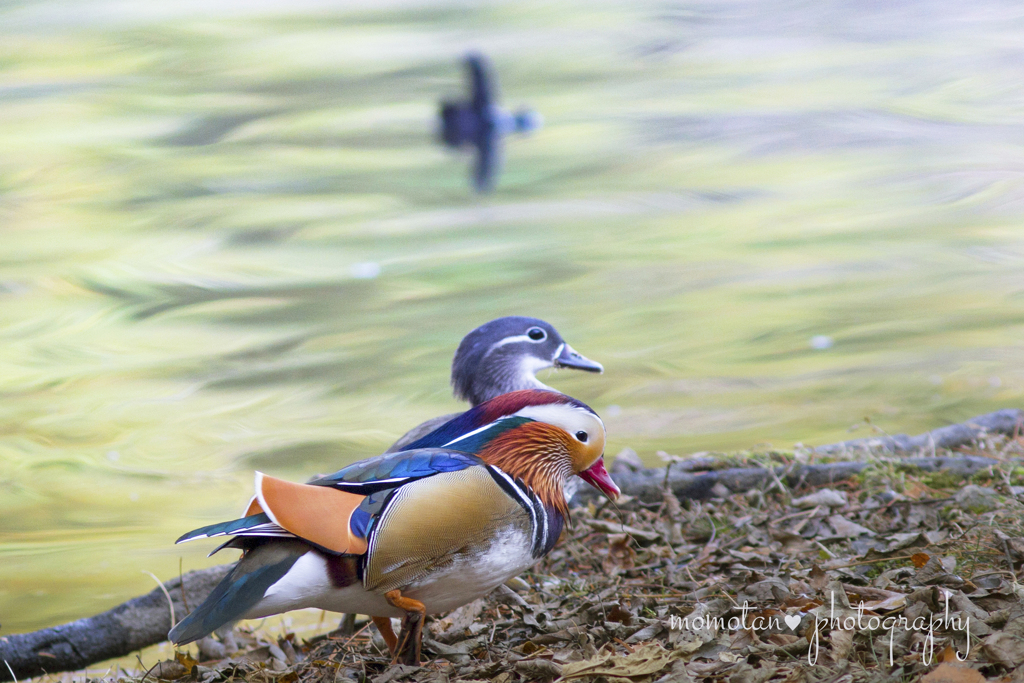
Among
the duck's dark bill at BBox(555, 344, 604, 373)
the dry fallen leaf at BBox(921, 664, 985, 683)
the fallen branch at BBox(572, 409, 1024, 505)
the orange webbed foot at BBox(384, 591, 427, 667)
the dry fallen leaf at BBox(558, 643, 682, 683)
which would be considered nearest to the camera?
the dry fallen leaf at BBox(921, 664, 985, 683)

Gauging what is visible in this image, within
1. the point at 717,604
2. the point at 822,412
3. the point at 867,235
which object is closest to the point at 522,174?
the point at 867,235

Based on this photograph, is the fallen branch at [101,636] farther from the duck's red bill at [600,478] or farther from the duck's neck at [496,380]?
the duck's red bill at [600,478]

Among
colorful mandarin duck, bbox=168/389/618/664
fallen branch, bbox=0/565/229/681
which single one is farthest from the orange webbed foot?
fallen branch, bbox=0/565/229/681

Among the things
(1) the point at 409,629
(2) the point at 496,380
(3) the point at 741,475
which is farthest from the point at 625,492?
(1) the point at 409,629

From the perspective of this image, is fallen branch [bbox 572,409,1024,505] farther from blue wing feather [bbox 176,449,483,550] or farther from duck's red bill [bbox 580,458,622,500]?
blue wing feather [bbox 176,449,483,550]

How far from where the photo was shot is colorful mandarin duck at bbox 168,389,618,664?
2047 mm

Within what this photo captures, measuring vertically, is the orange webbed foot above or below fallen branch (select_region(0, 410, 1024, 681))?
above

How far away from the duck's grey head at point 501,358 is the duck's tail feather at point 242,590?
2116mm

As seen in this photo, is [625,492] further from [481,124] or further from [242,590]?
[481,124]

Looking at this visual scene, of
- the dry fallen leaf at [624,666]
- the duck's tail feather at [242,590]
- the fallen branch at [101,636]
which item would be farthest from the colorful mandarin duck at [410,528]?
the fallen branch at [101,636]

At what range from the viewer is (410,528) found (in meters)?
2.14

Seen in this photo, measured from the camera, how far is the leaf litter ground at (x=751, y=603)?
1979 millimetres

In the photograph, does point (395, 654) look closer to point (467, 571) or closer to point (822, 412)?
point (467, 571)

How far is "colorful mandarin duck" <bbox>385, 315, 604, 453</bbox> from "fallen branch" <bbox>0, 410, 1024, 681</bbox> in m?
0.57
